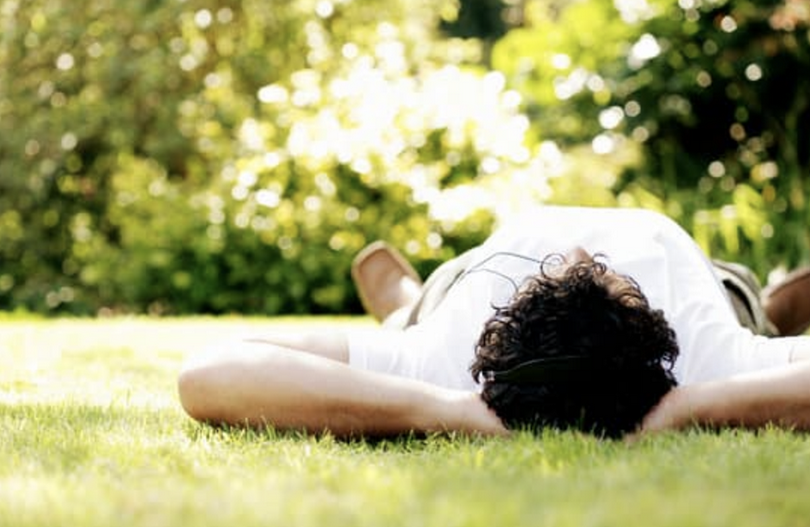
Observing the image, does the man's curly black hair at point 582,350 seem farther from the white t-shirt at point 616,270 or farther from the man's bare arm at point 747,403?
the white t-shirt at point 616,270

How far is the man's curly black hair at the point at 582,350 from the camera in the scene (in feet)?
9.09

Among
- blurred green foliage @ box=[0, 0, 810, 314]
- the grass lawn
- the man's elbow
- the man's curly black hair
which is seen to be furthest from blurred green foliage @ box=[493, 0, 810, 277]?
the grass lawn

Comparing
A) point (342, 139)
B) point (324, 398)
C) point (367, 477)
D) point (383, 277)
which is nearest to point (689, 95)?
point (342, 139)

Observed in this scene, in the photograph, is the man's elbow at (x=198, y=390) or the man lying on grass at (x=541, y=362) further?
the man's elbow at (x=198, y=390)

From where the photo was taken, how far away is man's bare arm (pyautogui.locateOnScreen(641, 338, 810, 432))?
2.91 m

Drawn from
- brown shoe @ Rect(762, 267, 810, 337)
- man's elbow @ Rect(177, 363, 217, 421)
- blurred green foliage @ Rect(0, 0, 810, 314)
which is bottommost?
brown shoe @ Rect(762, 267, 810, 337)

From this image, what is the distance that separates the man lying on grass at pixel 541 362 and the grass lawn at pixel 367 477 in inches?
3.4

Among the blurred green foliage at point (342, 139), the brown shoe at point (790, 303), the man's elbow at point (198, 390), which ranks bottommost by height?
the brown shoe at point (790, 303)

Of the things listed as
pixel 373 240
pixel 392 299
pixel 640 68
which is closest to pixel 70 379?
pixel 392 299

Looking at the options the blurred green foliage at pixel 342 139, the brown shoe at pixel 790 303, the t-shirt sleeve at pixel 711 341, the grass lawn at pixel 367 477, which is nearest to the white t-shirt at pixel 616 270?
the t-shirt sleeve at pixel 711 341

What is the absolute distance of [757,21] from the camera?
8336 millimetres

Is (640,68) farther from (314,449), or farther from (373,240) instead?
(314,449)

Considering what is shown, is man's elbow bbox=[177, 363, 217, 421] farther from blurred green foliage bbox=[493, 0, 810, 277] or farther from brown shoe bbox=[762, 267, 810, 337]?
blurred green foliage bbox=[493, 0, 810, 277]

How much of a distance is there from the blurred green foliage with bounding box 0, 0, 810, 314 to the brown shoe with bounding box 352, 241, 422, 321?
10.1 feet
